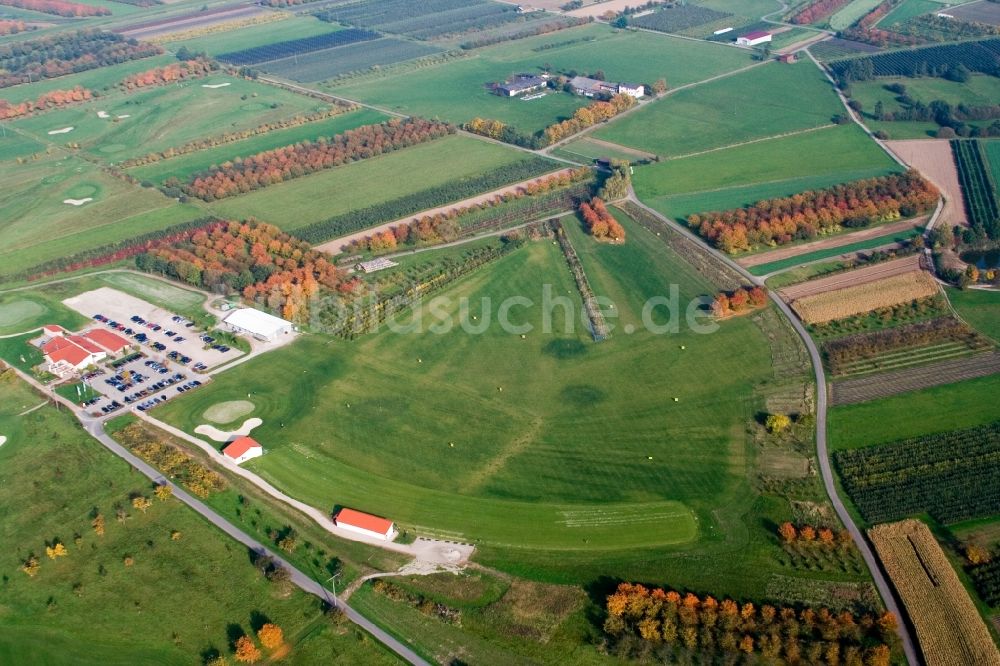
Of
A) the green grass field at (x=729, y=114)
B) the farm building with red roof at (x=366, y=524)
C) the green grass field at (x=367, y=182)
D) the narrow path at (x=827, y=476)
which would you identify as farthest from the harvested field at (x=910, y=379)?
the green grass field at (x=367, y=182)

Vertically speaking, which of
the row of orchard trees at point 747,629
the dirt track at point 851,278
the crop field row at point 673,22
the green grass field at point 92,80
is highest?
the crop field row at point 673,22

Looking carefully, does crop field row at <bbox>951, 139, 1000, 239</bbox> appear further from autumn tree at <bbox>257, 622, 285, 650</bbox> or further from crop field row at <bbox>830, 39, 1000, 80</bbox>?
autumn tree at <bbox>257, 622, 285, 650</bbox>

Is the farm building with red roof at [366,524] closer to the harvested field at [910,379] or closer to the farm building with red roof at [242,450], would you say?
the farm building with red roof at [242,450]

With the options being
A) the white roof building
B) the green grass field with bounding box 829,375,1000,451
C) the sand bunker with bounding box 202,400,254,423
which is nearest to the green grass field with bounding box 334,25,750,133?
the white roof building

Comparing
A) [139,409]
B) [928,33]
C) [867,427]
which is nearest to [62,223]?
[139,409]

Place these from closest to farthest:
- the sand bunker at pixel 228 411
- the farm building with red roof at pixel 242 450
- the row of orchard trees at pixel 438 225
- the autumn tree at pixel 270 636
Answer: the autumn tree at pixel 270 636
the farm building with red roof at pixel 242 450
the sand bunker at pixel 228 411
the row of orchard trees at pixel 438 225

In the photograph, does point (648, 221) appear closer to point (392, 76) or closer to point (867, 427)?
point (867, 427)
